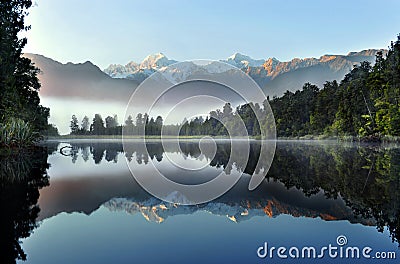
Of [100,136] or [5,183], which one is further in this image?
[100,136]

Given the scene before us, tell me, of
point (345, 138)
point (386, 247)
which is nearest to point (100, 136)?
point (345, 138)

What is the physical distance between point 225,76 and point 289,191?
3365 mm

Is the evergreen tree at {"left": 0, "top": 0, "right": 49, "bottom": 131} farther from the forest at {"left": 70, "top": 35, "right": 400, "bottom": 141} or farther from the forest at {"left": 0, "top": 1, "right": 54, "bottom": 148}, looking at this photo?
the forest at {"left": 70, "top": 35, "right": 400, "bottom": 141}

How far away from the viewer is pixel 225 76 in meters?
8.75

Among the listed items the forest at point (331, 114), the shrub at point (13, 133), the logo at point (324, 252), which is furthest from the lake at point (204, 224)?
the shrub at point (13, 133)

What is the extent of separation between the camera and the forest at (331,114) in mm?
13262

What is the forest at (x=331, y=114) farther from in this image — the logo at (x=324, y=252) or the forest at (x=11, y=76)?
the forest at (x=11, y=76)

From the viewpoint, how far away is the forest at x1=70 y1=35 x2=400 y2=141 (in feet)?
43.5

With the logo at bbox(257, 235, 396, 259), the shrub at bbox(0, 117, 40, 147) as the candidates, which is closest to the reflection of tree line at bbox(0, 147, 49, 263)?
the logo at bbox(257, 235, 396, 259)

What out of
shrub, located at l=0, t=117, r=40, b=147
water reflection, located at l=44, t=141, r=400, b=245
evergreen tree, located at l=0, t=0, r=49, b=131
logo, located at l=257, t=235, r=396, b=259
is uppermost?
evergreen tree, located at l=0, t=0, r=49, b=131

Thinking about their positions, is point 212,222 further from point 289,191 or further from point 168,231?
point 289,191

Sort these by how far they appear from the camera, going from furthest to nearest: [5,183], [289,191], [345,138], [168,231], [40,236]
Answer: [345,138] < [5,183] < [289,191] < [168,231] < [40,236]

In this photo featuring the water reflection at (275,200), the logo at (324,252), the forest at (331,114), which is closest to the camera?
the logo at (324,252)

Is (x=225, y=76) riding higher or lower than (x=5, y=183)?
higher
